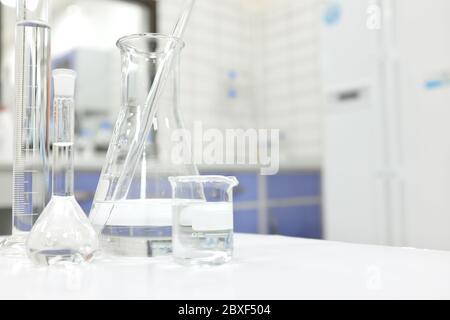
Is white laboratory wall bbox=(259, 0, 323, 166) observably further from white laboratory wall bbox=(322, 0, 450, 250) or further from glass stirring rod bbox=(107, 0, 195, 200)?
glass stirring rod bbox=(107, 0, 195, 200)

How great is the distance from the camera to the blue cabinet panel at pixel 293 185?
2336 millimetres

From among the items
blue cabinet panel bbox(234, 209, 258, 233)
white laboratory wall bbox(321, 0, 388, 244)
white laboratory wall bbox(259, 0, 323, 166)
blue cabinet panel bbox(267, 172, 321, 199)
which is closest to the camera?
white laboratory wall bbox(321, 0, 388, 244)

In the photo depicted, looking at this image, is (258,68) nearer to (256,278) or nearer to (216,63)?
(216,63)

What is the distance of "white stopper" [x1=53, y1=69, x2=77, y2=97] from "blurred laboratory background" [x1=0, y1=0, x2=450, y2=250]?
1082 millimetres

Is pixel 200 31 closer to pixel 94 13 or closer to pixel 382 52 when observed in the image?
pixel 94 13

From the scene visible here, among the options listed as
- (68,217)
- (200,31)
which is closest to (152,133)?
(68,217)

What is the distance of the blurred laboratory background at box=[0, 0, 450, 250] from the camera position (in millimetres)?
1648

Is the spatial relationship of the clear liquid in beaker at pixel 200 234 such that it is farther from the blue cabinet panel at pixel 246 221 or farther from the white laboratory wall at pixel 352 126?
the blue cabinet panel at pixel 246 221

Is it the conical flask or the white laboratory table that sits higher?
the conical flask

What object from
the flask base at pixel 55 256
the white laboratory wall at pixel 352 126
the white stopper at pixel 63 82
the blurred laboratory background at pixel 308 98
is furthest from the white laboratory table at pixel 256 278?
the white laboratory wall at pixel 352 126

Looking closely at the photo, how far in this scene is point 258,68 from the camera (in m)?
3.00

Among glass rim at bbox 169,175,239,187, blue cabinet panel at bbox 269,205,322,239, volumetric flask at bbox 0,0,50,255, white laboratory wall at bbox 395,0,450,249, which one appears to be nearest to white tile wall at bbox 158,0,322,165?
blue cabinet panel at bbox 269,205,322,239

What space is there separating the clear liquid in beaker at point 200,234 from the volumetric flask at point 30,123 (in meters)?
0.18

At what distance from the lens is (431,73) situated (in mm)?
1647
